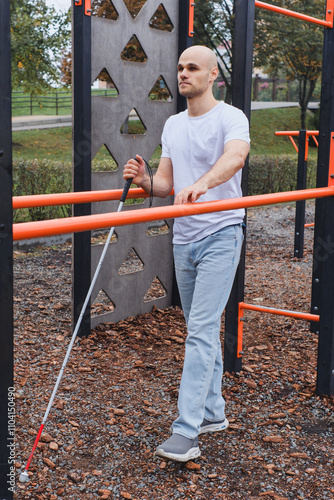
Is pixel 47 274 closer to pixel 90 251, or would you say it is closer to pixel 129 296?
pixel 129 296

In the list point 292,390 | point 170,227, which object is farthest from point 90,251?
point 292,390

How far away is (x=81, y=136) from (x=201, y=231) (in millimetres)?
1665

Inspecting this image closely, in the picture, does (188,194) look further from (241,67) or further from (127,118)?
(127,118)

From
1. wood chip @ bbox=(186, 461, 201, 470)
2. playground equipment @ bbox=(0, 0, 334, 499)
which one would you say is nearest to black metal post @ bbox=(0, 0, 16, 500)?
playground equipment @ bbox=(0, 0, 334, 499)

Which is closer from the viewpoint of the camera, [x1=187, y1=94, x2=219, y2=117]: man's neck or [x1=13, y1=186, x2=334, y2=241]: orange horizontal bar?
[x1=13, y1=186, x2=334, y2=241]: orange horizontal bar

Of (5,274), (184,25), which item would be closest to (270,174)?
(184,25)

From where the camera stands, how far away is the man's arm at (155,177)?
8.85ft

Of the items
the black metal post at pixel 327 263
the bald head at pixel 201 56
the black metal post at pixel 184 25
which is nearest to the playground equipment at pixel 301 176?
the black metal post at pixel 184 25

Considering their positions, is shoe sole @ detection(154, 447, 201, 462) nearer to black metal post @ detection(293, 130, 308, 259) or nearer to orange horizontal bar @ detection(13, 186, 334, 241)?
orange horizontal bar @ detection(13, 186, 334, 241)

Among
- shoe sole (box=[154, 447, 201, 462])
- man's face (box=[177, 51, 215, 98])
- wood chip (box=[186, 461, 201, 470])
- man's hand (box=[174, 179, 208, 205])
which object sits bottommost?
wood chip (box=[186, 461, 201, 470])

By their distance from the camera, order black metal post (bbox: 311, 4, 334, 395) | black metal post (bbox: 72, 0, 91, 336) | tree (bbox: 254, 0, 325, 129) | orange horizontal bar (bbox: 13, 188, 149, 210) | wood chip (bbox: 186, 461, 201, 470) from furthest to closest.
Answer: tree (bbox: 254, 0, 325, 129) < black metal post (bbox: 72, 0, 91, 336) < black metal post (bbox: 311, 4, 334, 395) < wood chip (bbox: 186, 461, 201, 470) < orange horizontal bar (bbox: 13, 188, 149, 210)

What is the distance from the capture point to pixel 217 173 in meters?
2.43

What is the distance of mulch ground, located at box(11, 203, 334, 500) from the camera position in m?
2.56

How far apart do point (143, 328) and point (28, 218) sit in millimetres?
3962
